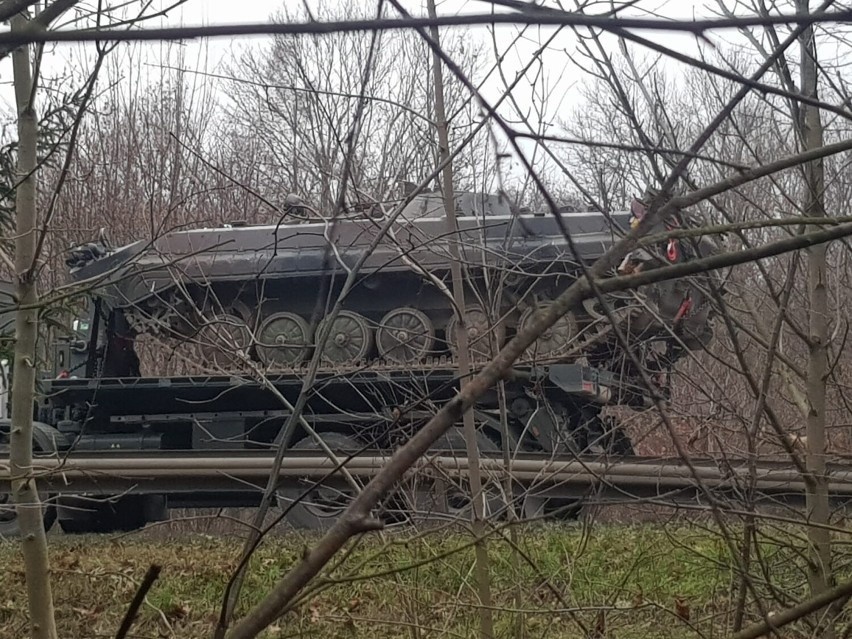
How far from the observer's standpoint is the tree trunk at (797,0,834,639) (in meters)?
3.04

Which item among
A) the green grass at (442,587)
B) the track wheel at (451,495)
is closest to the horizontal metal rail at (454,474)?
the track wheel at (451,495)

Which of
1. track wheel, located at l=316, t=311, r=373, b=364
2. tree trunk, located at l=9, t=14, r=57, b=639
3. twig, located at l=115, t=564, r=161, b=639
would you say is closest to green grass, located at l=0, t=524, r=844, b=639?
tree trunk, located at l=9, t=14, r=57, b=639

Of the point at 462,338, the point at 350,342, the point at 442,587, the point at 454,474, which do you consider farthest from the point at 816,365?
the point at 350,342

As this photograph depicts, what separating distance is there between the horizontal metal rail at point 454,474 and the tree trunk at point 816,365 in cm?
8

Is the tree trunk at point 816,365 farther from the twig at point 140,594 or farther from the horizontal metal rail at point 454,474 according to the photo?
the twig at point 140,594

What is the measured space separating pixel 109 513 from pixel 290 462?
3795mm

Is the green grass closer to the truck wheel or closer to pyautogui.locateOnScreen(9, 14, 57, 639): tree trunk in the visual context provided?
pyautogui.locateOnScreen(9, 14, 57, 639): tree trunk

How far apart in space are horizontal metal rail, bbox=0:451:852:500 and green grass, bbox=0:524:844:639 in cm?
26

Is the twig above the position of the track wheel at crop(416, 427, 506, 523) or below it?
above

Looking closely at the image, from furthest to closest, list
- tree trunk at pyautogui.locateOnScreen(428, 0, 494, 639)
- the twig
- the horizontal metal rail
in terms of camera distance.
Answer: the horizontal metal rail, tree trunk at pyautogui.locateOnScreen(428, 0, 494, 639), the twig

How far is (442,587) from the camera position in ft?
15.6

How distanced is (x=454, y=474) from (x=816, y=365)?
1.96 m

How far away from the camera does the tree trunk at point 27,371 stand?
3.12 meters

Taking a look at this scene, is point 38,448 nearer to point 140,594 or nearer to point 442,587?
point 442,587
